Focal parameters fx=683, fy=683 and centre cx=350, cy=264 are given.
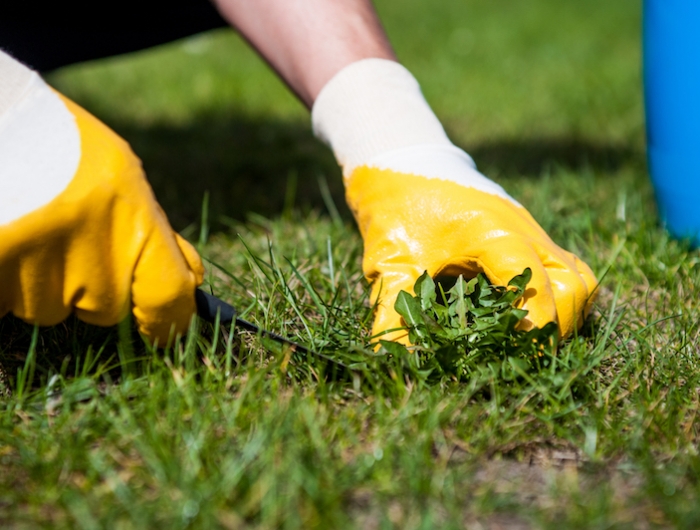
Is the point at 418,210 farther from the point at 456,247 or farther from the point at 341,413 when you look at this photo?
the point at 341,413

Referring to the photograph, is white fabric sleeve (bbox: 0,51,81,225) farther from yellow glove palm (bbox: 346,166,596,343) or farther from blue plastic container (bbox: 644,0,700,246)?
blue plastic container (bbox: 644,0,700,246)

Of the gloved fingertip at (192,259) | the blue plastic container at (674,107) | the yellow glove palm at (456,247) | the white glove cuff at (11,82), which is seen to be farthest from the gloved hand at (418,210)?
the white glove cuff at (11,82)

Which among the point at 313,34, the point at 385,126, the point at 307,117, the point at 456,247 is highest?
the point at 313,34

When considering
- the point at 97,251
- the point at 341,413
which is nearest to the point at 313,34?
the point at 97,251

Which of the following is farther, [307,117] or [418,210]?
[307,117]

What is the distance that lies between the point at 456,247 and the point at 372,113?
0.33 metres

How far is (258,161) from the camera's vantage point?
7.50 ft

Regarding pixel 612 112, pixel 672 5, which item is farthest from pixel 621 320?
pixel 612 112

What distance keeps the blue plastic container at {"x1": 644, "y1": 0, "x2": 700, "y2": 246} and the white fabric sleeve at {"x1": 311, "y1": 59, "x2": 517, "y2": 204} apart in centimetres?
51

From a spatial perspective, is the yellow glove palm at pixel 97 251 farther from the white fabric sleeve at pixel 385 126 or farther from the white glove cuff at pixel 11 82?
the white fabric sleeve at pixel 385 126

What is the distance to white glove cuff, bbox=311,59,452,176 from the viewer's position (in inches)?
52.3

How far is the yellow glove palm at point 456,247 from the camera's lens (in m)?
1.13

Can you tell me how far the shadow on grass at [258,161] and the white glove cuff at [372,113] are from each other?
0.46 meters

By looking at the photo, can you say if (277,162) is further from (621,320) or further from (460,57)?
(460,57)
